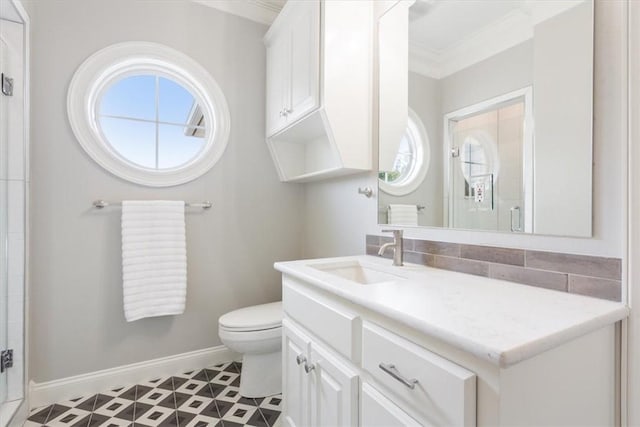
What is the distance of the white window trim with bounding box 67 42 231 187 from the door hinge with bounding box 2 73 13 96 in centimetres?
24

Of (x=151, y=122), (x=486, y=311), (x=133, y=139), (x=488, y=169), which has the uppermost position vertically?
(x=151, y=122)

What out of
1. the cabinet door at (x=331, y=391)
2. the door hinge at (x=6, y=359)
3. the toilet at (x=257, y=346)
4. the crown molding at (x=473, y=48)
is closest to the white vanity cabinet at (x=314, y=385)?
the cabinet door at (x=331, y=391)

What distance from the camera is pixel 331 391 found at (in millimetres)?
1043

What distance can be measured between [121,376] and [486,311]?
2115 mm

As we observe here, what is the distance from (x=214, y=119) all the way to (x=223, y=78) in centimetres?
29

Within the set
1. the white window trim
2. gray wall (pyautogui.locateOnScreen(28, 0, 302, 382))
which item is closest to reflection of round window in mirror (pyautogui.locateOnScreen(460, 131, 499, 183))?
gray wall (pyautogui.locateOnScreen(28, 0, 302, 382))

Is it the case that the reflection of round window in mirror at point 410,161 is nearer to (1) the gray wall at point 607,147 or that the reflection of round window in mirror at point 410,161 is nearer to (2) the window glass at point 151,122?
(1) the gray wall at point 607,147

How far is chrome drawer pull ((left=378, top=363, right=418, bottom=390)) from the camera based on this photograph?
729 mm

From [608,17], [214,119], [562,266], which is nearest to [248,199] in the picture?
[214,119]

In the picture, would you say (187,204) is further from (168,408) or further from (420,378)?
(420,378)

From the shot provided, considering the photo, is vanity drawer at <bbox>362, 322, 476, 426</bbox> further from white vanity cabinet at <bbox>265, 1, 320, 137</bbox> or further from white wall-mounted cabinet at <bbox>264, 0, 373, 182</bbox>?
white vanity cabinet at <bbox>265, 1, 320, 137</bbox>

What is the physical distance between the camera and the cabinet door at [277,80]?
2012 millimetres

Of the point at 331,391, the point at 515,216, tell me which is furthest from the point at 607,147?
the point at 331,391

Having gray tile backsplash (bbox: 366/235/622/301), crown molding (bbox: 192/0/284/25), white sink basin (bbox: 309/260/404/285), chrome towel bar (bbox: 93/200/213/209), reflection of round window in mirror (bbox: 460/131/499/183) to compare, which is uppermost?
crown molding (bbox: 192/0/284/25)
